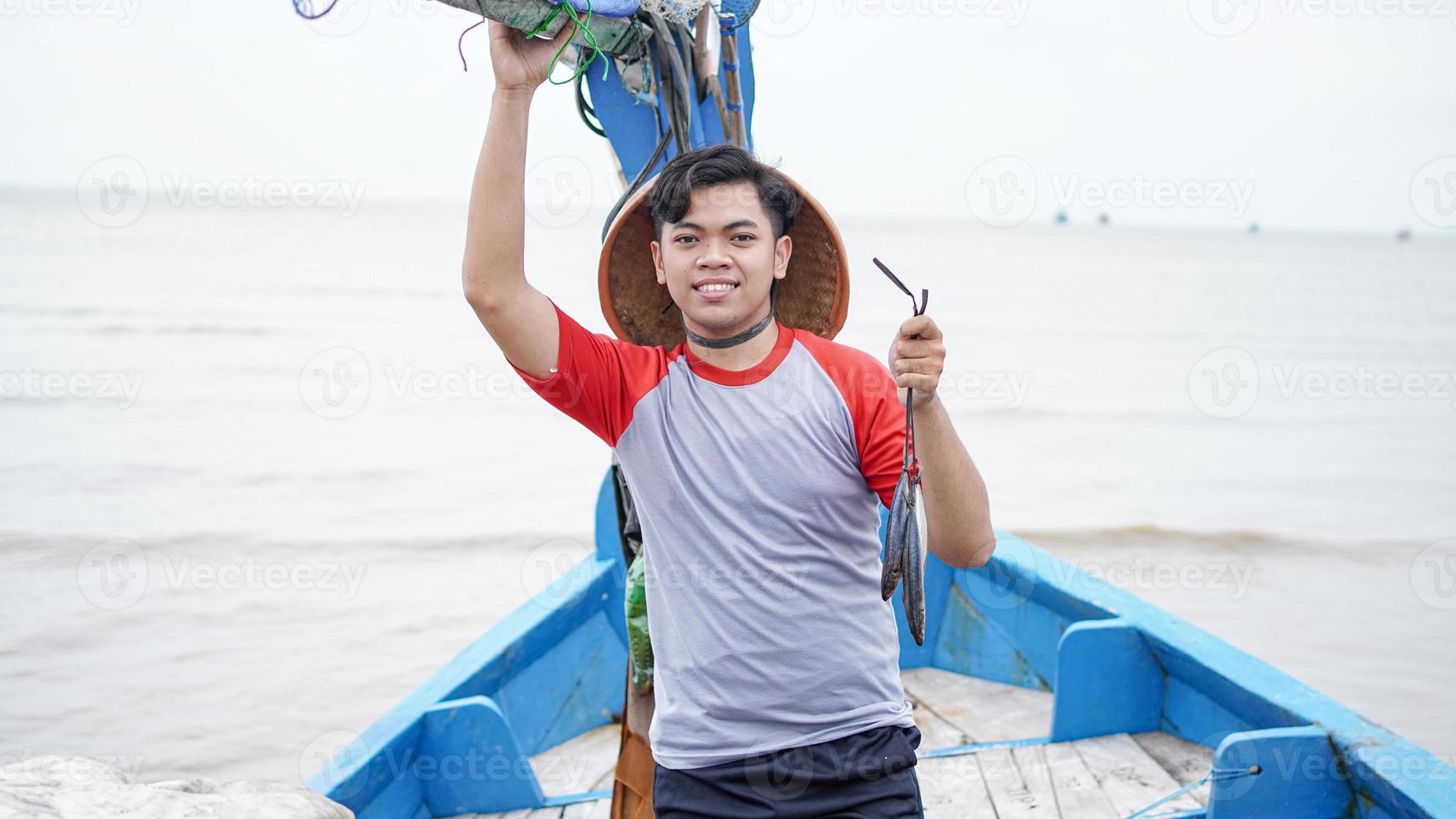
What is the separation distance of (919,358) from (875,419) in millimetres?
228

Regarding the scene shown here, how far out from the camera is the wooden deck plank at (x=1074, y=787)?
2.96 metres

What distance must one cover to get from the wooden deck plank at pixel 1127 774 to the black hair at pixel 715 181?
2138mm

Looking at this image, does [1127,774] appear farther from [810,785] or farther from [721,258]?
[721,258]

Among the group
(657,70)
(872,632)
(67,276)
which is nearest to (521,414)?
(657,70)

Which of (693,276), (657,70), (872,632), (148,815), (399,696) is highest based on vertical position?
(657,70)

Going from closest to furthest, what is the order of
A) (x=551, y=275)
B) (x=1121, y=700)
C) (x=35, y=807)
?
(x=35, y=807) < (x=1121, y=700) < (x=551, y=275)

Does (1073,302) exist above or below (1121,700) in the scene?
above

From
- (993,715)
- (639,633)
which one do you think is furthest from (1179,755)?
(639,633)

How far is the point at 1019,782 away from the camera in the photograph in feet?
10.3

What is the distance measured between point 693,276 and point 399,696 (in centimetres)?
432

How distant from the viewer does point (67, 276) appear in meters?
23.9

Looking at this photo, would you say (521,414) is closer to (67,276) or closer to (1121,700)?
(1121,700)

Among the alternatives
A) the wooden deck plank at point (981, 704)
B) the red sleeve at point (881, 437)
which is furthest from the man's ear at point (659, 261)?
the wooden deck plank at point (981, 704)

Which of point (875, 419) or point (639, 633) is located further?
point (639, 633)
